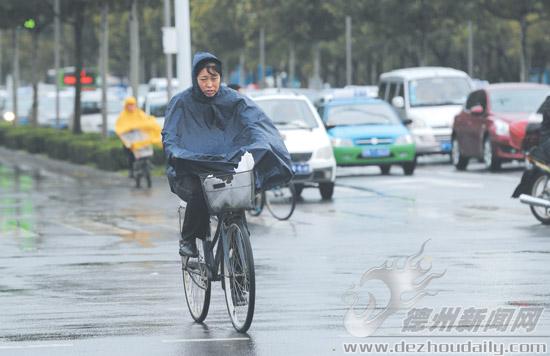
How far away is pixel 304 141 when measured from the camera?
2398 cm

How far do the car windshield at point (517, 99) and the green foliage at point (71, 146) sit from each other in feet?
22.3

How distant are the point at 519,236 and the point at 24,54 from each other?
9785cm

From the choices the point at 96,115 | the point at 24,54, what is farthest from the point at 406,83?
the point at 24,54

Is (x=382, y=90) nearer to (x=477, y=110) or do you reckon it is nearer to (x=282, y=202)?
(x=477, y=110)

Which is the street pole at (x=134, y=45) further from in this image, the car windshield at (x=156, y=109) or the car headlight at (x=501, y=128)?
the car headlight at (x=501, y=128)

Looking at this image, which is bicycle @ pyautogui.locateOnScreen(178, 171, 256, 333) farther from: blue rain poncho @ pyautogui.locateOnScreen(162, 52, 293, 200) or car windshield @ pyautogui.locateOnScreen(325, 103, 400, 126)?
car windshield @ pyautogui.locateOnScreen(325, 103, 400, 126)

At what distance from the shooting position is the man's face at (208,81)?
10.6 meters

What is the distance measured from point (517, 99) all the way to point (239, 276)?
21.5 m

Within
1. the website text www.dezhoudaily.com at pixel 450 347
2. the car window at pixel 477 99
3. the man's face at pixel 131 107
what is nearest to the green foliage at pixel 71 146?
the man's face at pixel 131 107

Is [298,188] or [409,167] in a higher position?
[298,188]

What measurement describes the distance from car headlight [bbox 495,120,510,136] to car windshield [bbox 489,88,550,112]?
28.4 inches

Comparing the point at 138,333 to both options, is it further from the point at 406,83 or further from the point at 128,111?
the point at 406,83

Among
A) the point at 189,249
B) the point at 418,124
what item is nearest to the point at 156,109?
the point at 418,124

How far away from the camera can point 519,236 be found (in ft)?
55.9
